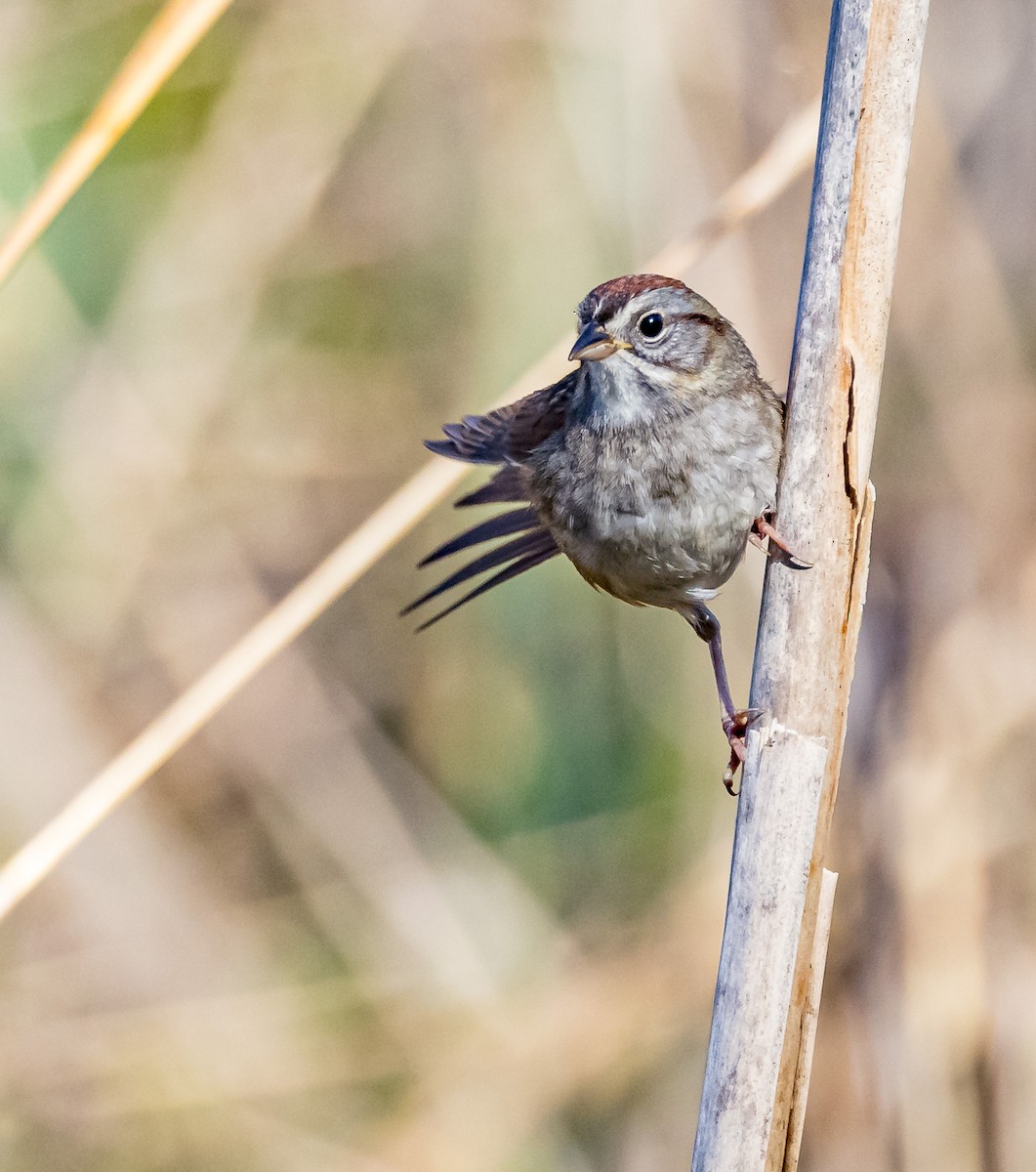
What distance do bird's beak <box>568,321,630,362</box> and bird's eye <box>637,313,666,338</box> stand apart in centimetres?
5

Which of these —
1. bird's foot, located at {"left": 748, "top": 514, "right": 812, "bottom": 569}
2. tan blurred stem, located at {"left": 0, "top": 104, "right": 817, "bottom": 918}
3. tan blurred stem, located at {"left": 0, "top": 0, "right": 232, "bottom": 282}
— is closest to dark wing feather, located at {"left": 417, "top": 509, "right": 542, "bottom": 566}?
tan blurred stem, located at {"left": 0, "top": 104, "right": 817, "bottom": 918}

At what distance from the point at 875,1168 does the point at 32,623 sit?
7.48 feet

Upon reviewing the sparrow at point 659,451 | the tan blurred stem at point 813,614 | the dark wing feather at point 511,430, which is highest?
the dark wing feather at point 511,430

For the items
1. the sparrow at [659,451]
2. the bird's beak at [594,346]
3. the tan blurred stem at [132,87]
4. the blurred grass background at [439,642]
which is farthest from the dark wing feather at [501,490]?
the tan blurred stem at [132,87]

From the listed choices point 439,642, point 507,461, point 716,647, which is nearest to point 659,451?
point 507,461

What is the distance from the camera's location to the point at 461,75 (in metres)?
3.37

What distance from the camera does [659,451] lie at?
7.33 feet

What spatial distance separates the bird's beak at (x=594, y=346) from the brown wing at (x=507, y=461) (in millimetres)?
226

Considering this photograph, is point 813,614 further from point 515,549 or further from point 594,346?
point 515,549

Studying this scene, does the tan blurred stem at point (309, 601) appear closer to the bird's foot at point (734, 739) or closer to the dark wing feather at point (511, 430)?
the dark wing feather at point (511, 430)

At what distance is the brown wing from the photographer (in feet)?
8.31

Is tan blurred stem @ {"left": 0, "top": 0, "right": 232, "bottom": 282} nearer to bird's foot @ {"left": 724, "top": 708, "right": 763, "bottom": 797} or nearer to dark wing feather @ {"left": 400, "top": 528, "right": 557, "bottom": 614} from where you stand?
dark wing feather @ {"left": 400, "top": 528, "right": 557, "bottom": 614}

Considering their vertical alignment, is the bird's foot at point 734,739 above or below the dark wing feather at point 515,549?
below

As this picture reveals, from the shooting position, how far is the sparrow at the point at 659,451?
2.18 metres
